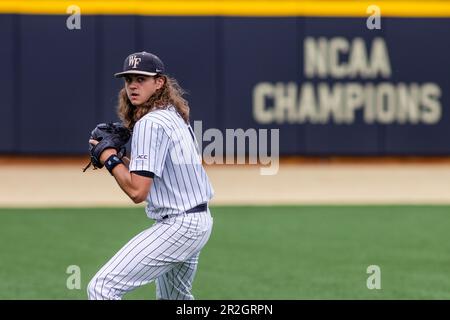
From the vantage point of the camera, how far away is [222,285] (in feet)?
34.3

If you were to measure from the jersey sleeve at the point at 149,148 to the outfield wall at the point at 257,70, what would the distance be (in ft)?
55.4

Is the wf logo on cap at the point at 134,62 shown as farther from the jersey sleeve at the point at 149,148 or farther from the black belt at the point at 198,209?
the black belt at the point at 198,209

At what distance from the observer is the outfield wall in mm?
23578

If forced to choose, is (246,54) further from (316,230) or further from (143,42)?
(316,230)

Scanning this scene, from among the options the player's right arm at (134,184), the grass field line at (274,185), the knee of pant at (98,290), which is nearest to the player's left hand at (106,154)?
the player's right arm at (134,184)

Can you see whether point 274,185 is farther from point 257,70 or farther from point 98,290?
point 98,290

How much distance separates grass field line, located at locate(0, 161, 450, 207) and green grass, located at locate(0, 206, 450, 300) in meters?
1.08

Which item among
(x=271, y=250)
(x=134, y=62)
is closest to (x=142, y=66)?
(x=134, y=62)

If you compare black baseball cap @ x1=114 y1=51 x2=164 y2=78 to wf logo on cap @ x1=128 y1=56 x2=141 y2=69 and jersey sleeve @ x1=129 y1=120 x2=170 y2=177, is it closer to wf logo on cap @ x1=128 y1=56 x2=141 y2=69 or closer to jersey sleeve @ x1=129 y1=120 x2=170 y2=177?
wf logo on cap @ x1=128 y1=56 x2=141 y2=69

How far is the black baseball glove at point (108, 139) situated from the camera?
22.3 feet

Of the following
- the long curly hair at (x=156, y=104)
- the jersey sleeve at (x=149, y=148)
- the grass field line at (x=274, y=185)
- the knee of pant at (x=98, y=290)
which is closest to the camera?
the knee of pant at (x=98, y=290)

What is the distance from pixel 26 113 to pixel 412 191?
8830 millimetres

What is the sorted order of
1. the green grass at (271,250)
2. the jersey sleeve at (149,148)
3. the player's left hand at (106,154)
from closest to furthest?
the jersey sleeve at (149,148), the player's left hand at (106,154), the green grass at (271,250)
